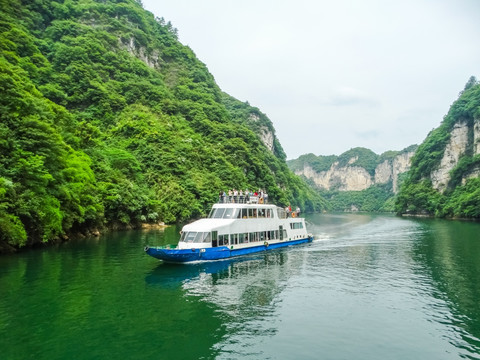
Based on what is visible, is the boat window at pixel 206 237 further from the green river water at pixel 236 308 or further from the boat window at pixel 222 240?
the green river water at pixel 236 308

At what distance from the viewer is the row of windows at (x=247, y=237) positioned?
32.2 metres

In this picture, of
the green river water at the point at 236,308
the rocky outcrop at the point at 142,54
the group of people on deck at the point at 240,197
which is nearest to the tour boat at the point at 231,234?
the group of people on deck at the point at 240,197

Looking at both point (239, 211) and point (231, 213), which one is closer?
point (231, 213)

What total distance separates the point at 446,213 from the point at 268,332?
116 metres

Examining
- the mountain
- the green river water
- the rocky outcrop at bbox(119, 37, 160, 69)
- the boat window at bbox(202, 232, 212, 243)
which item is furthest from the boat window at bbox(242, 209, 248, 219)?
the rocky outcrop at bbox(119, 37, 160, 69)

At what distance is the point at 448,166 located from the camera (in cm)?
13575

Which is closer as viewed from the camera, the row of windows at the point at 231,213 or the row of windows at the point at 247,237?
the row of windows at the point at 247,237

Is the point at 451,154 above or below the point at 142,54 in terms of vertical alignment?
below

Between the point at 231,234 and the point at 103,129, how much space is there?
63165 mm

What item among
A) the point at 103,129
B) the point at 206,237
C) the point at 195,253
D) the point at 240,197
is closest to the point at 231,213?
the point at 206,237

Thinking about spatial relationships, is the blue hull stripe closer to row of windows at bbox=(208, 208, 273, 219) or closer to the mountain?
row of windows at bbox=(208, 208, 273, 219)

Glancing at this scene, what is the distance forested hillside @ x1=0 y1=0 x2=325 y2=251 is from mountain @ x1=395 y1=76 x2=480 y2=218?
5521cm

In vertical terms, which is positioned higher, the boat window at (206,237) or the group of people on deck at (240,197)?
the group of people on deck at (240,197)

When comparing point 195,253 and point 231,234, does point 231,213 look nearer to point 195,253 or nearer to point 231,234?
point 231,234
